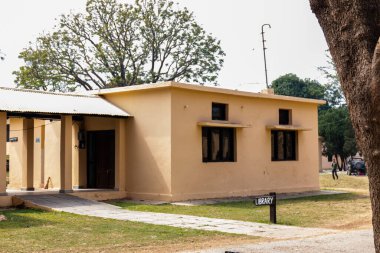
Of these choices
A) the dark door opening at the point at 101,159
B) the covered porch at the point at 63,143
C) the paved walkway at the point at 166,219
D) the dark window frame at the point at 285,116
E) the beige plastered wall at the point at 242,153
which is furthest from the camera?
the dark window frame at the point at 285,116

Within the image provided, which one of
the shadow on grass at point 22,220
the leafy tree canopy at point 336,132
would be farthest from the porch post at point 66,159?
the leafy tree canopy at point 336,132

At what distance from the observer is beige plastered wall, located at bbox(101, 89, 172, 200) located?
714 inches

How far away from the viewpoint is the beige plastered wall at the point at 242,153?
18.4 meters

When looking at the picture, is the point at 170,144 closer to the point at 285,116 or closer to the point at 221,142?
the point at 221,142

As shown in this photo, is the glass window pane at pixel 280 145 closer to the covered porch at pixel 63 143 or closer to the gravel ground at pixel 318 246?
the covered porch at pixel 63 143

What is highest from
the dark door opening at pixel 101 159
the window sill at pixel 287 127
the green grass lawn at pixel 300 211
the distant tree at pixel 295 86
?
the distant tree at pixel 295 86

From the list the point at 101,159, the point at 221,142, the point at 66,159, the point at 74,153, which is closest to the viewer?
the point at 66,159

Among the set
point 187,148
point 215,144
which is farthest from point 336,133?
point 187,148

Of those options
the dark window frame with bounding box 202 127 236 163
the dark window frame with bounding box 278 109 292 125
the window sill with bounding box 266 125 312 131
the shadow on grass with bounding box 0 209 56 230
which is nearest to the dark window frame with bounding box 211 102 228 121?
the dark window frame with bounding box 202 127 236 163

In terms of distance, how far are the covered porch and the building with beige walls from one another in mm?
39

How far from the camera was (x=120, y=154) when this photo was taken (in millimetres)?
19281

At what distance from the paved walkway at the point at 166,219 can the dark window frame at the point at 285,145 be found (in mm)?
8086

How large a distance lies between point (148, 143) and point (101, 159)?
304cm

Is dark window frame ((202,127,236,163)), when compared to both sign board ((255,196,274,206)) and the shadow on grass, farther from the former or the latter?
the shadow on grass
